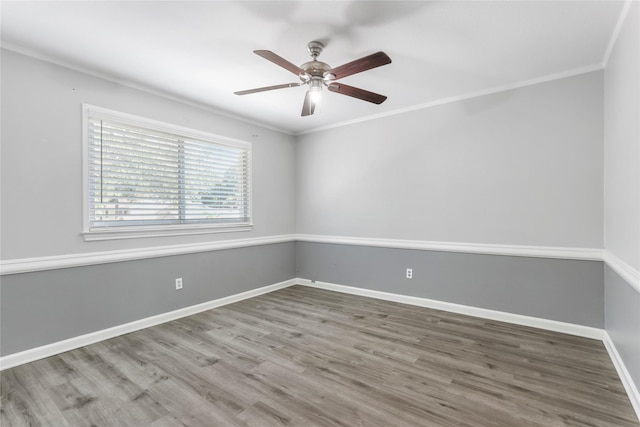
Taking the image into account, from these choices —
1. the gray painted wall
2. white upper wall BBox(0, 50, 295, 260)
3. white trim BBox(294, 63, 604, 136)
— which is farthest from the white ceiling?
the gray painted wall

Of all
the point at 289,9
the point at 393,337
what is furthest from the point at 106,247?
the point at 393,337

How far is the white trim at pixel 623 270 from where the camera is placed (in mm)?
1756

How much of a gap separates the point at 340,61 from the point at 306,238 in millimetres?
2888

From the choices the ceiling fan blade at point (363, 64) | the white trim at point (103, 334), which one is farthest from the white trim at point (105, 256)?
the ceiling fan blade at point (363, 64)

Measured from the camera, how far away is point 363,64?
6.73 feet

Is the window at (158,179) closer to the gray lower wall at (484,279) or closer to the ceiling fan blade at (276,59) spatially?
the gray lower wall at (484,279)

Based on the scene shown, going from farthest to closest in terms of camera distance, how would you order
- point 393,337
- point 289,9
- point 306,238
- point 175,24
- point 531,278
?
point 306,238
point 531,278
point 393,337
point 175,24
point 289,9

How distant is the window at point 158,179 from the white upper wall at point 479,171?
4.54 feet

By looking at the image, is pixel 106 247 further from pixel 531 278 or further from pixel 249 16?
pixel 531 278

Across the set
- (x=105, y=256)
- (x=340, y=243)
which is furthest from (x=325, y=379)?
(x=340, y=243)

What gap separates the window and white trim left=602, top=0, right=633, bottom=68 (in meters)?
3.82

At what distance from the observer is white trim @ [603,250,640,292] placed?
5.76 ft

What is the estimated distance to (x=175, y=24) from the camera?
82.7 inches

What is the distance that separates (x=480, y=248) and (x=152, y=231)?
3.63 metres
